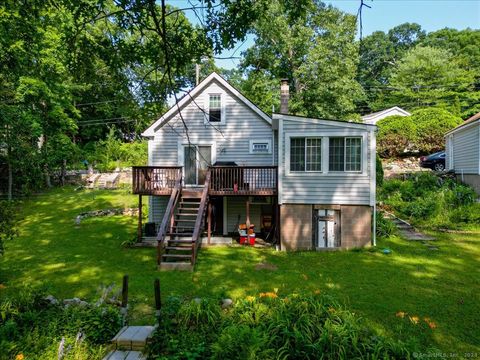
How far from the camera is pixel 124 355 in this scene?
455 centimetres

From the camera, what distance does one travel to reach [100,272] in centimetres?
914

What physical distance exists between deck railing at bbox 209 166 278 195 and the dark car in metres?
16.1

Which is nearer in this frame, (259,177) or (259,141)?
(259,177)

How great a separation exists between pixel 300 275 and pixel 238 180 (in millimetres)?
5016

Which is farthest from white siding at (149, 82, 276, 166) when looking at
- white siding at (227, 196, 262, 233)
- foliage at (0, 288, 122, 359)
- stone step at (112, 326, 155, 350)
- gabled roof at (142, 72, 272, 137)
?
stone step at (112, 326, 155, 350)

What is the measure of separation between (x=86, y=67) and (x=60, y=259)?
8.02 m

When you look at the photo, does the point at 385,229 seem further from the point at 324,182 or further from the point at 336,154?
the point at 336,154

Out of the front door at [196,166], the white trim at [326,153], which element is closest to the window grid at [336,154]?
the white trim at [326,153]

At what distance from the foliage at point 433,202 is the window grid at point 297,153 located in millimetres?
6948

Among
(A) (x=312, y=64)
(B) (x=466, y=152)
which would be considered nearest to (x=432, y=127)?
(B) (x=466, y=152)

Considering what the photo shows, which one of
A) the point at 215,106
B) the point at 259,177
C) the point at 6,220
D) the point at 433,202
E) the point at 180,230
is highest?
the point at 215,106

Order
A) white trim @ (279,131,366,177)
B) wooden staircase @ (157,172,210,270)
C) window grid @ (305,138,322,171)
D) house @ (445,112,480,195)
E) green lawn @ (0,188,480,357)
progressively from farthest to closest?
house @ (445,112,480,195)
window grid @ (305,138,322,171)
white trim @ (279,131,366,177)
wooden staircase @ (157,172,210,270)
green lawn @ (0,188,480,357)

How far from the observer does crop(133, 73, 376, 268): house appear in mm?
11297

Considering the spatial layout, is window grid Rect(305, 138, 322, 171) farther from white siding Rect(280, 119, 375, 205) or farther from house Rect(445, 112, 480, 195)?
house Rect(445, 112, 480, 195)
